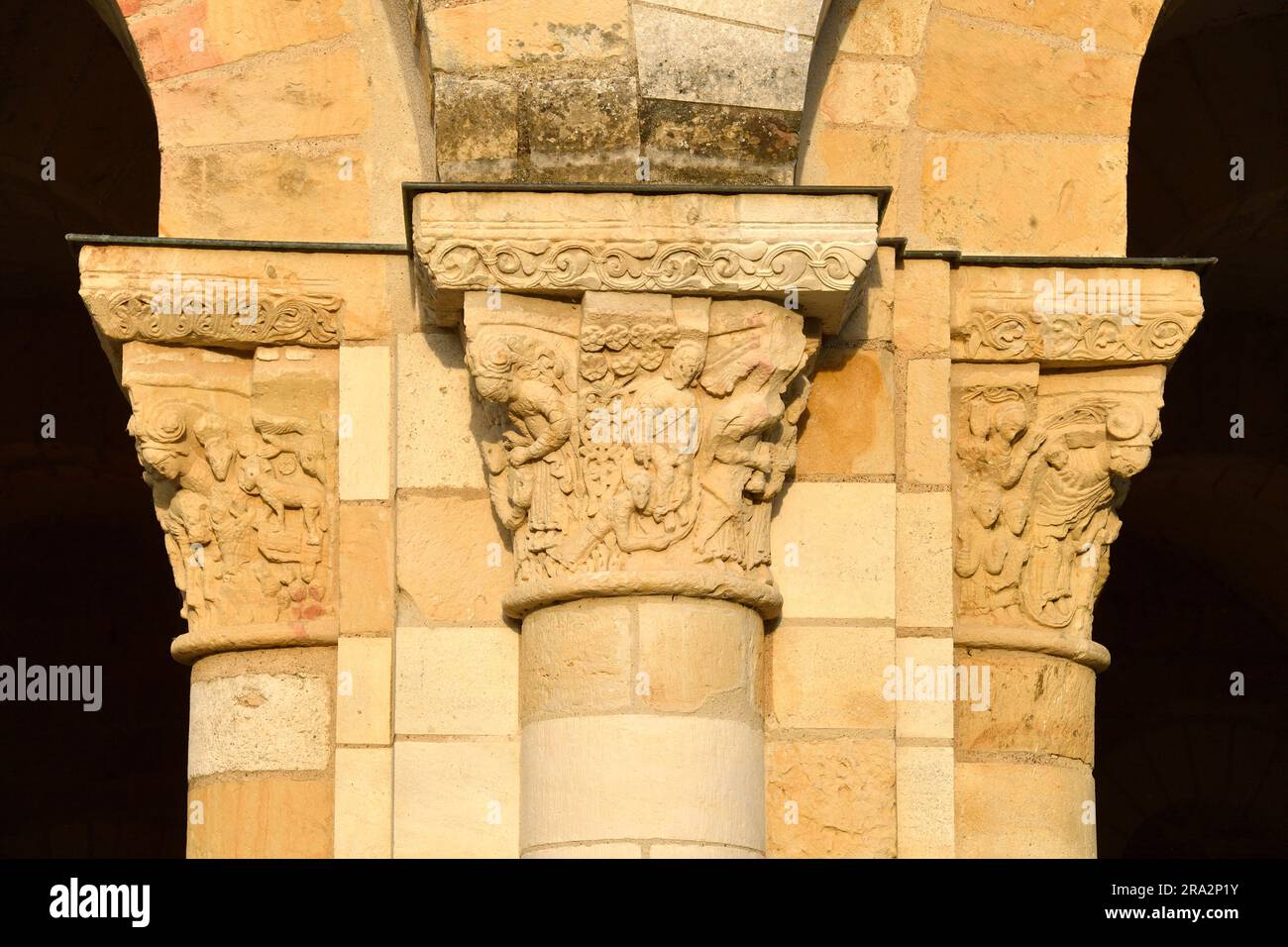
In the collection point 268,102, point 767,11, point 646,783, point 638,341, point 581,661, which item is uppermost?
point 767,11

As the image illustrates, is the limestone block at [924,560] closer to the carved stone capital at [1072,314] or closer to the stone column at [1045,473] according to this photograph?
the stone column at [1045,473]

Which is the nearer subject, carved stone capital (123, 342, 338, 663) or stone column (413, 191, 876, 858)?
stone column (413, 191, 876, 858)

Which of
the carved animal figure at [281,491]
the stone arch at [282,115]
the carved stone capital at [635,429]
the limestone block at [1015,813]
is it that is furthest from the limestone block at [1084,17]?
the carved animal figure at [281,491]

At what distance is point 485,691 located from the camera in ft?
20.6

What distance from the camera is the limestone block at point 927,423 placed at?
6473 millimetres

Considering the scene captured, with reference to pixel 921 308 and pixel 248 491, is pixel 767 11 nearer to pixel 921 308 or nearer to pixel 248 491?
pixel 921 308

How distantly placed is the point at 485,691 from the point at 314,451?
0.74m

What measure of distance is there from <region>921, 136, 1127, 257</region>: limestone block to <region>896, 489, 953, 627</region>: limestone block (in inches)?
26.2

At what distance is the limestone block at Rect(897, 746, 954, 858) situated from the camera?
20.6ft

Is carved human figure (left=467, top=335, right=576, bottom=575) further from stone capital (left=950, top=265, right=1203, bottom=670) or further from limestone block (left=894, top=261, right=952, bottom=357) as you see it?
stone capital (left=950, top=265, right=1203, bottom=670)

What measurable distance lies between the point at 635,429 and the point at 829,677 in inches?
28.5

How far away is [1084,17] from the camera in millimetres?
6820

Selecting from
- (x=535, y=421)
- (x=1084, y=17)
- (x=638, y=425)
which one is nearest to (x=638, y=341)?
(x=638, y=425)

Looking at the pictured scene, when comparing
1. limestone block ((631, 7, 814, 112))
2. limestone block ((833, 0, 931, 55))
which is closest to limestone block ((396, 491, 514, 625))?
limestone block ((631, 7, 814, 112))
